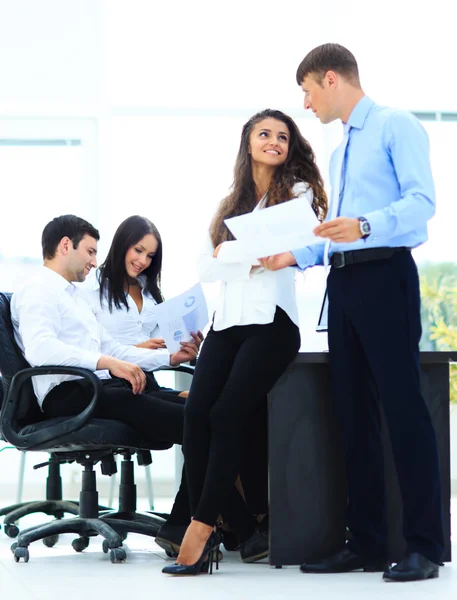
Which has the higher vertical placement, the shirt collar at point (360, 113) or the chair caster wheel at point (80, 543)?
the shirt collar at point (360, 113)

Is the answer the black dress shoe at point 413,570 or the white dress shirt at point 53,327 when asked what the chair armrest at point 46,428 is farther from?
the black dress shoe at point 413,570

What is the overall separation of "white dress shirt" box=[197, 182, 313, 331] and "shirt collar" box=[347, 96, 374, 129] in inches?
18.7

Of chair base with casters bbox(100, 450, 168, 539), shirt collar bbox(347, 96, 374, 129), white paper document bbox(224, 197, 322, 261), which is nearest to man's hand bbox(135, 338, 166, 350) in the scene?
chair base with casters bbox(100, 450, 168, 539)

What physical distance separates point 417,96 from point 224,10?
4.10 ft

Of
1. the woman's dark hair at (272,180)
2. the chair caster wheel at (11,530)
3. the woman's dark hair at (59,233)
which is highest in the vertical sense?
the woman's dark hair at (272,180)

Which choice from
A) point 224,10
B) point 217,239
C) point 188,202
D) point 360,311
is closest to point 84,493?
point 217,239

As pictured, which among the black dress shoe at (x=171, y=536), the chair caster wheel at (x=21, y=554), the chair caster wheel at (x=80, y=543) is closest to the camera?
the black dress shoe at (x=171, y=536)

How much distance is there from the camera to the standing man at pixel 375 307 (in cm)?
242

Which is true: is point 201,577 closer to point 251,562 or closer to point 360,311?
point 251,562

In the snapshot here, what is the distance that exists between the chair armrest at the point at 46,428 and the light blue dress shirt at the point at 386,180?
0.79 meters

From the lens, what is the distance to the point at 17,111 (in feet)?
16.5

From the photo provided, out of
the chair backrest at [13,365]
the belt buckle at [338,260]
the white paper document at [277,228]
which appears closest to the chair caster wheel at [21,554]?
the chair backrest at [13,365]

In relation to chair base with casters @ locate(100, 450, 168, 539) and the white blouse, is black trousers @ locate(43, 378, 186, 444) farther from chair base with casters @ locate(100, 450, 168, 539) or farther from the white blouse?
the white blouse

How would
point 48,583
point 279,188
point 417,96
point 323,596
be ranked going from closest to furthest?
point 323,596 < point 48,583 < point 279,188 < point 417,96
